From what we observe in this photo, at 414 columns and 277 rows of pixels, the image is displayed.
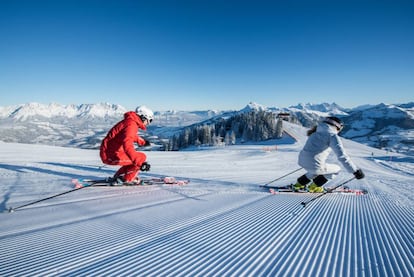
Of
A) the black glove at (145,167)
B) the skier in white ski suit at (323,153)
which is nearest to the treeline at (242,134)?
the skier in white ski suit at (323,153)

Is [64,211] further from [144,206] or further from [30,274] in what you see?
[30,274]

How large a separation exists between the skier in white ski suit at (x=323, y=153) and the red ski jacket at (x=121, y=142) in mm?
4266

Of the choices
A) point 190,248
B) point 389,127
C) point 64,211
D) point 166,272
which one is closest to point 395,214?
point 190,248

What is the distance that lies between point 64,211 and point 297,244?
368 cm

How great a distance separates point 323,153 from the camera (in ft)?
18.4

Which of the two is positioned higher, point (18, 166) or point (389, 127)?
point (389, 127)

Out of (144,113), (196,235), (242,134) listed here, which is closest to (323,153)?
(196,235)

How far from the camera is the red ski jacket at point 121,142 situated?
5.45 m

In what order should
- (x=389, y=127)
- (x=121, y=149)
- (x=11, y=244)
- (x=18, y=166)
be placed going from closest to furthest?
(x=11, y=244), (x=121, y=149), (x=18, y=166), (x=389, y=127)

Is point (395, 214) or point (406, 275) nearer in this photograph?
point (406, 275)

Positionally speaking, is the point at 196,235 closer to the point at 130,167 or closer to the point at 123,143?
the point at 123,143

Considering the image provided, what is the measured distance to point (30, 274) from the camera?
2.09 m

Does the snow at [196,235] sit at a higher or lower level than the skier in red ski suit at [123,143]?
lower

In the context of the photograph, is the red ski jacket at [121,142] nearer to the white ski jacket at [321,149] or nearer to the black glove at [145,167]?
the black glove at [145,167]
